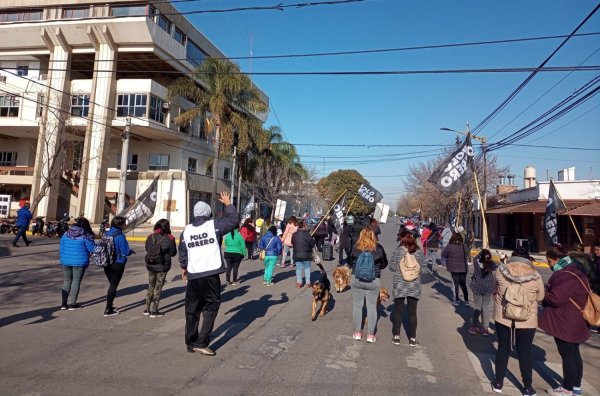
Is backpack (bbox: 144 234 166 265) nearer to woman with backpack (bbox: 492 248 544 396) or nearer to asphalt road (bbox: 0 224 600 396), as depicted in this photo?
asphalt road (bbox: 0 224 600 396)

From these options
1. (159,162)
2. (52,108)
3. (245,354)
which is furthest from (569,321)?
(159,162)

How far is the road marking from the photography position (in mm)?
5020

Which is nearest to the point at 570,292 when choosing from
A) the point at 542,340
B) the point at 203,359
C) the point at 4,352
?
the point at 542,340

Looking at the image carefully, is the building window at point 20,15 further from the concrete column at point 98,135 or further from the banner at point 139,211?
the banner at point 139,211

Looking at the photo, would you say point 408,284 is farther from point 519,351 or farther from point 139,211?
point 139,211

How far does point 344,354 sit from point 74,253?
16.2 feet

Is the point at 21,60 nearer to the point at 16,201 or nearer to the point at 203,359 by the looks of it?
the point at 16,201

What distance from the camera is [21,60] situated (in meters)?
33.4

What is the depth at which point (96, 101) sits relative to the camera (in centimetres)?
3036

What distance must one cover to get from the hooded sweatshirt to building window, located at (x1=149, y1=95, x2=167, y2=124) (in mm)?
30331

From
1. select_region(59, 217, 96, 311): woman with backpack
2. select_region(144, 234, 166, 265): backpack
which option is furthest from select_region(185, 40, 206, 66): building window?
select_region(144, 234, 166, 265): backpack

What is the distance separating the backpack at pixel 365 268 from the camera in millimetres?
6059

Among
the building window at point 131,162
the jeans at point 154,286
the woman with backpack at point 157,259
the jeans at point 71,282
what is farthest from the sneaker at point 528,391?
the building window at point 131,162

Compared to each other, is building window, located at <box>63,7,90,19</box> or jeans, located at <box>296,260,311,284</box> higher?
building window, located at <box>63,7,90,19</box>
